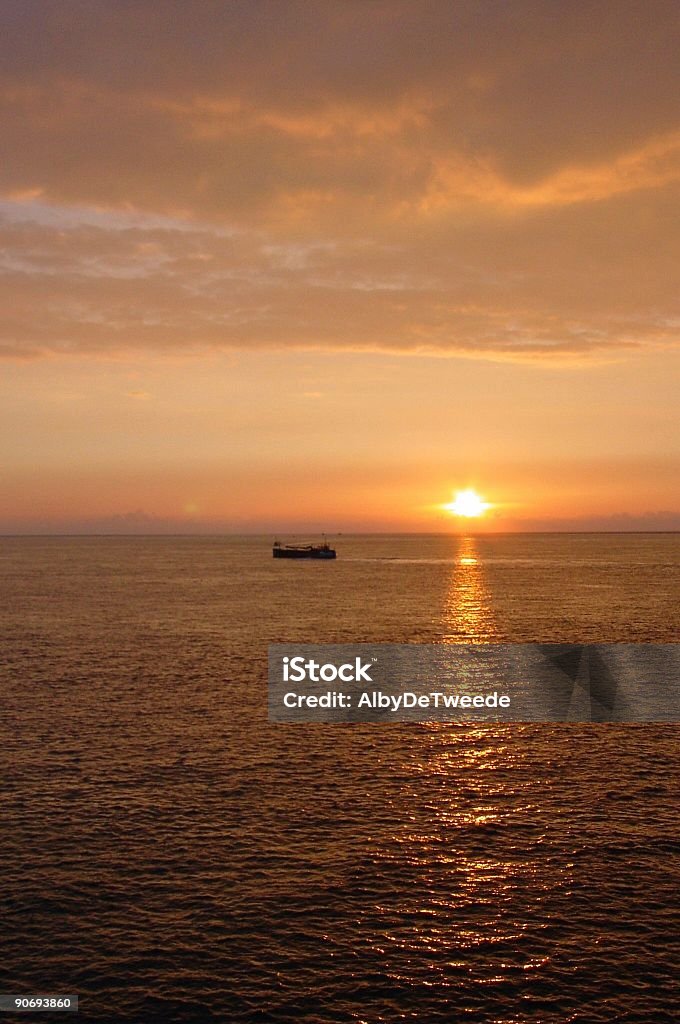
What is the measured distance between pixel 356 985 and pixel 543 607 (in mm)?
109340

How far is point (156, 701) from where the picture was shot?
207 ft


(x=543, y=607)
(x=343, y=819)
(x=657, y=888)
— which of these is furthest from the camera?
(x=543, y=607)

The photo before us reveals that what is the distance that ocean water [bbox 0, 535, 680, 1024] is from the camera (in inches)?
1025

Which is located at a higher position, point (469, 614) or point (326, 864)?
point (469, 614)

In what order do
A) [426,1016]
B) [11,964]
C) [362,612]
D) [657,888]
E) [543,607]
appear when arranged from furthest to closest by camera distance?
1. [543,607]
2. [362,612]
3. [657,888]
4. [11,964]
5. [426,1016]

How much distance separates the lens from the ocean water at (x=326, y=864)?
85.4 feet

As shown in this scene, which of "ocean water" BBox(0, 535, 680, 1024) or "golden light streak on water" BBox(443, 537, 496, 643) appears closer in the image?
"ocean water" BBox(0, 535, 680, 1024)

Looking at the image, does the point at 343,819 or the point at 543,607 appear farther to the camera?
the point at 543,607

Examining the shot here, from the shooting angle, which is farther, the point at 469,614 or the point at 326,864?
the point at 469,614

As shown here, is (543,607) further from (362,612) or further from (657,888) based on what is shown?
(657,888)

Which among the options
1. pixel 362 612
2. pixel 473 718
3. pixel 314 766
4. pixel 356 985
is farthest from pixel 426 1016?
pixel 362 612

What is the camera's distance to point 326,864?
1341 inches

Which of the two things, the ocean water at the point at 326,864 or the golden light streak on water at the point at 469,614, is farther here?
the golden light streak on water at the point at 469,614

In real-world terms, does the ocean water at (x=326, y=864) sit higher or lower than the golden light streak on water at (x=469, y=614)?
lower
